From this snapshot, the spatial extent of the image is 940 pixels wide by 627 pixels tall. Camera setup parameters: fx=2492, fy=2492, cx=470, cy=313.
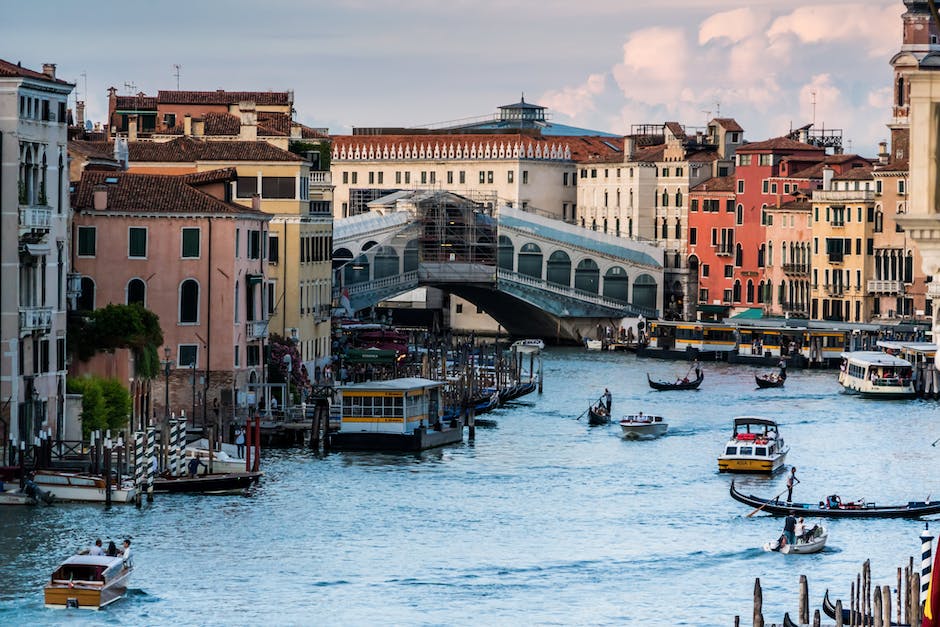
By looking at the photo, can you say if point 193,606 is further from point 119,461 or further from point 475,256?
point 475,256

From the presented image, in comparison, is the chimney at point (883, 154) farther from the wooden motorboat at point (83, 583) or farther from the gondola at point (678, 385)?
the wooden motorboat at point (83, 583)

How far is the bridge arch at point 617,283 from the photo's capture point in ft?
229

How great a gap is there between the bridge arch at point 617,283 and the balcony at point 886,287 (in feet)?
25.7

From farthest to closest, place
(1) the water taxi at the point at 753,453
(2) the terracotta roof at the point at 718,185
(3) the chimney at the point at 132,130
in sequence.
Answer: (2) the terracotta roof at the point at 718,185
(3) the chimney at the point at 132,130
(1) the water taxi at the point at 753,453

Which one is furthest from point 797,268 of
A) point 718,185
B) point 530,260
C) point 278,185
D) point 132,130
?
point 278,185

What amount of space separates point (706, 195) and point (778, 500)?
45509mm

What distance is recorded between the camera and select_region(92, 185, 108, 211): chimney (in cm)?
3416

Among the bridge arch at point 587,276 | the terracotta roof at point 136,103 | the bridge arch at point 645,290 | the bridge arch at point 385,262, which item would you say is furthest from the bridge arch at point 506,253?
the terracotta roof at point 136,103

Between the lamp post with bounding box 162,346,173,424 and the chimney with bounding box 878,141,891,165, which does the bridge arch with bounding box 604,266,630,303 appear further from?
the lamp post with bounding box 162,346,173,424

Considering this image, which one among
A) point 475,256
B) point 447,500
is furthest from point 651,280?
point 447,500

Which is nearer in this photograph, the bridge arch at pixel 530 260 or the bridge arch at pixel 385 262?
the bridge arch at pixel 385 262

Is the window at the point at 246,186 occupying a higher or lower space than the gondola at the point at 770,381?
higher

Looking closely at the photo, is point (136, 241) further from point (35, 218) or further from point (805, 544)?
point (805, 544)

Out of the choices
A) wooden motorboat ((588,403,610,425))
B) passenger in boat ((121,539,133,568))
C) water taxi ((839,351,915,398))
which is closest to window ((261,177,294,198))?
wooden motorboat ((588,403,610,425))
